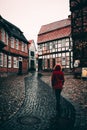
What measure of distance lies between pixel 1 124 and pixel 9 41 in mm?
23667

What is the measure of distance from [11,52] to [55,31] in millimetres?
13323

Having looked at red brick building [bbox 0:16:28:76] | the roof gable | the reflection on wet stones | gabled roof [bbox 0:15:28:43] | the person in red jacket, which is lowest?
the reflection on wet stones

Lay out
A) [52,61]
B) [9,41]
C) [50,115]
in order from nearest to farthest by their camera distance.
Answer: [50,115] → [9,41] → [52,61]

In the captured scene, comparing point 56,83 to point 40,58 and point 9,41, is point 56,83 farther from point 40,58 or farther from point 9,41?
point 40,58

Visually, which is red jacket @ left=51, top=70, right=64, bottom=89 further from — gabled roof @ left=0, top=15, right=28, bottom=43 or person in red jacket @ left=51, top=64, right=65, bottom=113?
gabled roof @ left=0, top=15, right=28, bottom=43

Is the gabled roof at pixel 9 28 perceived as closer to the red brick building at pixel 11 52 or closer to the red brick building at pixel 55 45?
the red brick building at pixel 11 52

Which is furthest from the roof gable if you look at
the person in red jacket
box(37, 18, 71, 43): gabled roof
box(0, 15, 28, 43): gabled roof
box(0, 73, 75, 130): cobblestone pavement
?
box(0, 73, 75, 130): cobblestone pavement

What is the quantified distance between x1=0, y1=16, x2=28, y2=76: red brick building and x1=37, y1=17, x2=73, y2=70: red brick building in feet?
16.6

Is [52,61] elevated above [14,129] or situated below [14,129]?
above

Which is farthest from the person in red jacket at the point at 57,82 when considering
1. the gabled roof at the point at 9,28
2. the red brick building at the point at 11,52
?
the gabled roof at the point at 9,28

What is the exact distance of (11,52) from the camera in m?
29.3

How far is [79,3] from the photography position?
70.9 feet

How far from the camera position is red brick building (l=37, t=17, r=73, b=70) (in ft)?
116

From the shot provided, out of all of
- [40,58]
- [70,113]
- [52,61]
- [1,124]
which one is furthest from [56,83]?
[40,58]
